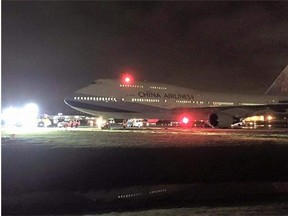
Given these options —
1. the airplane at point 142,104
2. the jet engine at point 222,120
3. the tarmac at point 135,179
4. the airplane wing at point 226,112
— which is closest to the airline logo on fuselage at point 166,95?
the airplane at point 142,104

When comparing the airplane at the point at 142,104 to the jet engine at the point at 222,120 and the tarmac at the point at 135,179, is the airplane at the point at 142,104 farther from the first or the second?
the tarmac at the point at 135,179

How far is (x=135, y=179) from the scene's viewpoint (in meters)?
14.5

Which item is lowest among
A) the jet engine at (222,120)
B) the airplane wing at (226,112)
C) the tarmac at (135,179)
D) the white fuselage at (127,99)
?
the tarmac at (135,179)

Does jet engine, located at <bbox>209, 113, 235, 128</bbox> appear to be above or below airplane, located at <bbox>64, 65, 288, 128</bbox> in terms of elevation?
below

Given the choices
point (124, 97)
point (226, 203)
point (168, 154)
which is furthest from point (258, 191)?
point (124, 97)

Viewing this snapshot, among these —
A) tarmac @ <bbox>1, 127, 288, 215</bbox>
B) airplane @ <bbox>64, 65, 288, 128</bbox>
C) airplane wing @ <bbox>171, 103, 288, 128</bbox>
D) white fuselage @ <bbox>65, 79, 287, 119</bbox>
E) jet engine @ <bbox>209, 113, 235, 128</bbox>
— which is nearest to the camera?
tarmac @ <bbox>1, 127, 288, 215</bbox>

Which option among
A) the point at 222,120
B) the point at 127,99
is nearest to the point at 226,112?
the point at 222,120

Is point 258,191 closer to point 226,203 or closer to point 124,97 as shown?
point 226,203

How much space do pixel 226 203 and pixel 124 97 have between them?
53.3 meters

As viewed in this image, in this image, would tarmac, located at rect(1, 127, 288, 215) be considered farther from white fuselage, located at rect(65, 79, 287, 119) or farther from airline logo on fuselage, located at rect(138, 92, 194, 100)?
airline logo on fuselage, located at rect(138, 92, 194, 100)

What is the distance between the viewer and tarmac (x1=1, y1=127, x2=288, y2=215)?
10555mm

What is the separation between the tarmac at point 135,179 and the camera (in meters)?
10.6

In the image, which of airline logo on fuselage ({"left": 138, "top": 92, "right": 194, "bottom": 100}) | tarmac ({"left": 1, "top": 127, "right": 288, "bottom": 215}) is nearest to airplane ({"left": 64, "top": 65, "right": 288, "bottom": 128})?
airline logo on fuselage ({"left": 138, "top": 92, "right": 194, "bottom": 100})

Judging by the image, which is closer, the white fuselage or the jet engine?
the jet engine
